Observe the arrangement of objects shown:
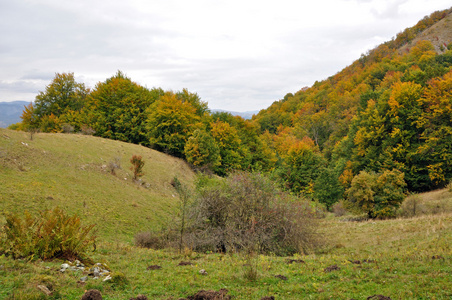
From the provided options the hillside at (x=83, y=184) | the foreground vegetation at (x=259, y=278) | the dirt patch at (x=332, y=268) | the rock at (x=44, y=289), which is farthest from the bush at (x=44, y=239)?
the dirt patch at (x=332, y=268)

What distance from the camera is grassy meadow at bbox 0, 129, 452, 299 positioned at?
6570 mm

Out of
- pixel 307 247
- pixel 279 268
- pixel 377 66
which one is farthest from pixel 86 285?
pixel 377 66

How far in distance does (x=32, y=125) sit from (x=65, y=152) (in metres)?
25.0

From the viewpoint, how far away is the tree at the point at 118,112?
46.4m

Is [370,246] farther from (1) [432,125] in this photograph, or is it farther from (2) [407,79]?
(2) [407,79]

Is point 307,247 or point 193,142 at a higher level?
point 193,142

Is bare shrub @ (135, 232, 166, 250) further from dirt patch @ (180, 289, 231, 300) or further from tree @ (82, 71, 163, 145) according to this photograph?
tree @ (82, 71, 163, 145)

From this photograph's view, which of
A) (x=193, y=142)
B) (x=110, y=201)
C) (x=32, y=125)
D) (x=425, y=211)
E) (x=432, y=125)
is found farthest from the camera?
(x=32, y=125)

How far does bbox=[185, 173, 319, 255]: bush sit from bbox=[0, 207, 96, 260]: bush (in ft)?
18.5

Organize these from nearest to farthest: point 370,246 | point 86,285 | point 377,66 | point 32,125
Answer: point 86,285 → point 370,246 → point 32,125 → point 377,66

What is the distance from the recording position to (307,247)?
13.9 meters

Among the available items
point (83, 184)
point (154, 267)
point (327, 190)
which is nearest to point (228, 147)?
point (327, 190)

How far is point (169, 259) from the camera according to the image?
10.6 metres

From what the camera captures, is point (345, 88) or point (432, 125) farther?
point (345, 88)
